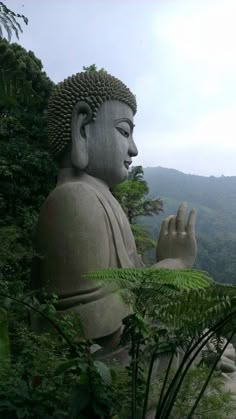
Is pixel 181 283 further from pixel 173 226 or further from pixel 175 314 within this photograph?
pixel 173 226

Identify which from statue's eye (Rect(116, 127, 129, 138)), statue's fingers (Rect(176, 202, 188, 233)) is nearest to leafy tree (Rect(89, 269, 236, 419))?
statue's fingers (Rect(176, 202, 188, 233))

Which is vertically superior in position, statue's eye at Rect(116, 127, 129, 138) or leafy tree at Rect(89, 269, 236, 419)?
statue's eye at Rect(116, 127, 129, 138)

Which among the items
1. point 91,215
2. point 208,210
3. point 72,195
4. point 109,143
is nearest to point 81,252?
point 91,215

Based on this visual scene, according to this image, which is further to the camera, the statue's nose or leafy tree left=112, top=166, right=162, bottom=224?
leafy tree left=112, top=166, right=162, bottom=224

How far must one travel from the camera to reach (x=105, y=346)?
363cm

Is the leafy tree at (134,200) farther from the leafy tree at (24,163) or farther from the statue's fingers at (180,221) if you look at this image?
the statue's fingers at (180,221)

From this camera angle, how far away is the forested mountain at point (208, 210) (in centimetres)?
1948

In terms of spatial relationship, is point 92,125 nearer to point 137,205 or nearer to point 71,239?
point 71,239

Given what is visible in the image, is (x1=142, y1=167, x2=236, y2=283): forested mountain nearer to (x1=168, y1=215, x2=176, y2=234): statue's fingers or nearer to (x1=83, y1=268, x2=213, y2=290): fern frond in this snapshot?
(x1=168, y1=215, x2=176, y2=234): statue's fingers

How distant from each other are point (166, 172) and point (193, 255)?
63860 millimetres

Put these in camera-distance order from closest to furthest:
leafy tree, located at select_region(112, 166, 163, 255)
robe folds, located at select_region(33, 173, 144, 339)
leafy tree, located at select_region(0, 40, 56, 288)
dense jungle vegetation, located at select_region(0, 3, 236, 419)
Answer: dense jungle vegetation, located at select_region(0, 3, 236, 419) < robe folds, located at select_region(33, 173, 144, 339) < leafy tree, located at select_region(0, 40, 56, 288) < leafy tree, located at select_region(112, 166, 163, 255)

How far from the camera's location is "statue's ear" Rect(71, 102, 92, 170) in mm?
4238

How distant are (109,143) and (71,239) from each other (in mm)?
1059

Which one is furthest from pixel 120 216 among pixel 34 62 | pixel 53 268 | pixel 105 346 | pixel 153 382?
pixel 34 62
